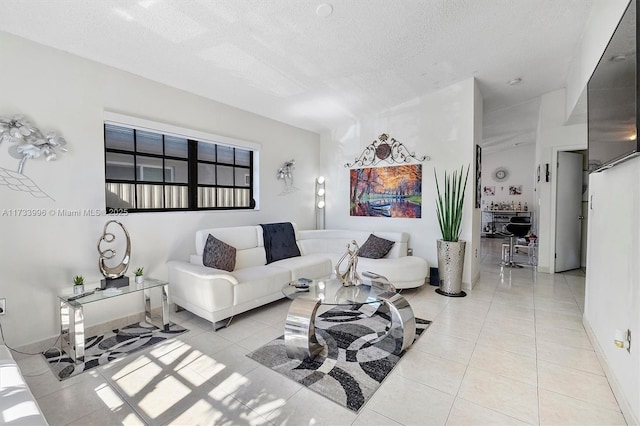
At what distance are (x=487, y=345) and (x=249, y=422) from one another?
6.80 ft

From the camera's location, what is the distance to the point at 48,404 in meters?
1.88

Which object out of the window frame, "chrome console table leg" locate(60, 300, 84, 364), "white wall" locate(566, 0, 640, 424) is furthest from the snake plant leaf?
"chrome console table leg" locate(60, 300, 84, 364)

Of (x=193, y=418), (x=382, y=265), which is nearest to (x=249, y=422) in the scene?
(x=193, y=418)

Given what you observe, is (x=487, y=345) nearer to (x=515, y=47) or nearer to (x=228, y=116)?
(x=515, y=47)

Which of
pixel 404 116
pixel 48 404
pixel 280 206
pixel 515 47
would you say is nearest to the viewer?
pixel 48 404

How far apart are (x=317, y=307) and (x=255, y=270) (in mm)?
1372

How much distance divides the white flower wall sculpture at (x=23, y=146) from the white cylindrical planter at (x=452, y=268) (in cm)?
442

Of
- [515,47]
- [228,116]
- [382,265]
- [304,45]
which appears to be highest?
[515,47]

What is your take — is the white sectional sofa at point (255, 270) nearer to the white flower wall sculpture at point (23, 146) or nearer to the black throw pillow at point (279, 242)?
the black throw pillow at point (279, 242)

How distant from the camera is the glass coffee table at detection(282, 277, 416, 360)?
7.75ft

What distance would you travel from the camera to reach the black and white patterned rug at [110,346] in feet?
7.56

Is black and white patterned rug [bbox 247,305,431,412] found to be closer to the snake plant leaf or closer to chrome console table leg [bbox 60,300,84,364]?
chrome console table leg [bbox 60,300,84,364]

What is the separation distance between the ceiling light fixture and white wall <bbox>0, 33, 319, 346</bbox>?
2075 millimetres

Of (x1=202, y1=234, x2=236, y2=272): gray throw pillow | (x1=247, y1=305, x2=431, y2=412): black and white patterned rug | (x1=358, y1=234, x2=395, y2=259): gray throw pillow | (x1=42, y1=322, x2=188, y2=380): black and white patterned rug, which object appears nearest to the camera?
A: (x1=247, y1=305, x2=431, y2=412): black and white patterned rug
